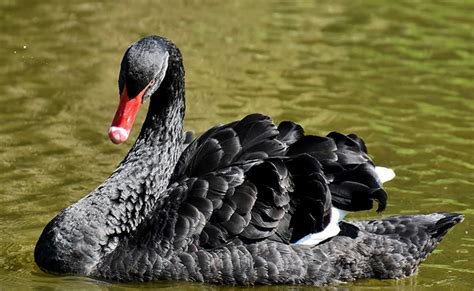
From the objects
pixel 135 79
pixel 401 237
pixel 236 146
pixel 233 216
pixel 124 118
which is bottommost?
pixel 401 237

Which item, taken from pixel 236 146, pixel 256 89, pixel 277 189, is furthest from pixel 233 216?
pixel 256 89

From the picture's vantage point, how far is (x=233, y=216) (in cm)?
638

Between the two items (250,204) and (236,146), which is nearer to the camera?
(250,204)

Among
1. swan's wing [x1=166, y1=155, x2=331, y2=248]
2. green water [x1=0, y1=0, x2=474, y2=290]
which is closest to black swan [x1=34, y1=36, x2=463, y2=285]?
swan's wing [x1=166, y1=155, x2=331, y2=248]

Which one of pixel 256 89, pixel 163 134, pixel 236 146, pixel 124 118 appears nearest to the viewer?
pixel 124 118

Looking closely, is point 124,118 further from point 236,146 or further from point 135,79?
point 236,146

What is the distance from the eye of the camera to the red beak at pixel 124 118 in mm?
6246

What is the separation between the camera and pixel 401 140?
897cm

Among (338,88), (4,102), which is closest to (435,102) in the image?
(338,88)

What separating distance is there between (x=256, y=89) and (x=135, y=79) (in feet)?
13.0

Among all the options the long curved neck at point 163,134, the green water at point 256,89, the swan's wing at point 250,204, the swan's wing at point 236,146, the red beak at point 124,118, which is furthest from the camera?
the green water at point 256,89

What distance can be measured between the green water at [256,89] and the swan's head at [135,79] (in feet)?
3.00

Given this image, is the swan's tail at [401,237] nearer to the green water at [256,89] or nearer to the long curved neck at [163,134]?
the green water at [256,89]

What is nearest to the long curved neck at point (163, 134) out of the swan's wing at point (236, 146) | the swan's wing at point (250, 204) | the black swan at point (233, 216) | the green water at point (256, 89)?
the black swan at point (233, 216)
